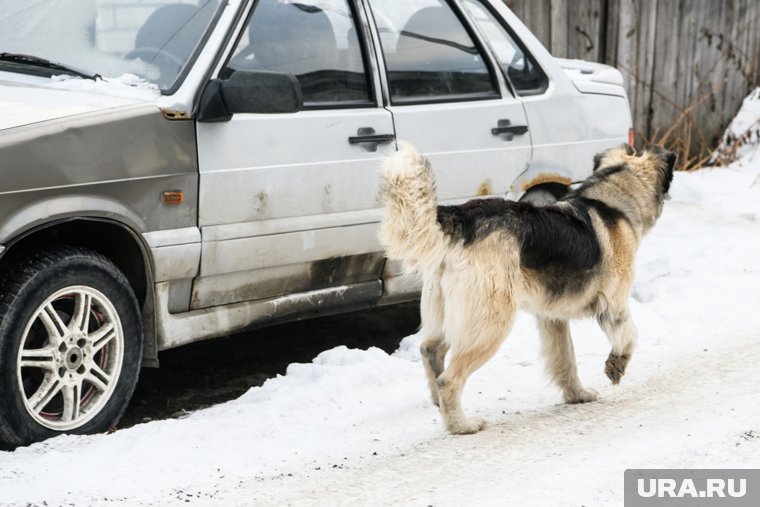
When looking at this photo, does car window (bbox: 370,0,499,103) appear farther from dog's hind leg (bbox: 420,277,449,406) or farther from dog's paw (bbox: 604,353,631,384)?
dog's paw (bbox: 604,353,631,384)

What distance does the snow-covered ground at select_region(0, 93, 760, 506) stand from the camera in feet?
13.8

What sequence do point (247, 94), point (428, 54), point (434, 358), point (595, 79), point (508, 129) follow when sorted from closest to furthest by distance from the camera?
point (247, 94) → point (434, 358) → point (428, 54) → point (508, 129) → point (595, 79)

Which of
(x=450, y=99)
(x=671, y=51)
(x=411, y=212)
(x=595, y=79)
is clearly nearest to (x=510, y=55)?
(x=450, y=99)

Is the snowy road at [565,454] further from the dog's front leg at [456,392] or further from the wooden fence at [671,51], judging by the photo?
the wooden fence at [671,51]

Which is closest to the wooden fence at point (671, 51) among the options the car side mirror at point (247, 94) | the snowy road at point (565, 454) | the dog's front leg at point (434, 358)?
the car side mirror at point (247, 94)

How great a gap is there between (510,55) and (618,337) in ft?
7.42

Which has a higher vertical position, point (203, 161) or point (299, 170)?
point (203, 161)

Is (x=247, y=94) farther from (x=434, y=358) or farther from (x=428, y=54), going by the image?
(x=428, y=54)

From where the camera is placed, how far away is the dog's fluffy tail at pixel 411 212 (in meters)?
4.52

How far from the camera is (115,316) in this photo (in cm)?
483

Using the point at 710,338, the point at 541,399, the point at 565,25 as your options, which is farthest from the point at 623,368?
the point at 565,25

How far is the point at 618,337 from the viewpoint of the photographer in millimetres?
5160

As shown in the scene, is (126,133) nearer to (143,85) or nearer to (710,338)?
(143,85)

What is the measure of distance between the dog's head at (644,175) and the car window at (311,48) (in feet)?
4.33
